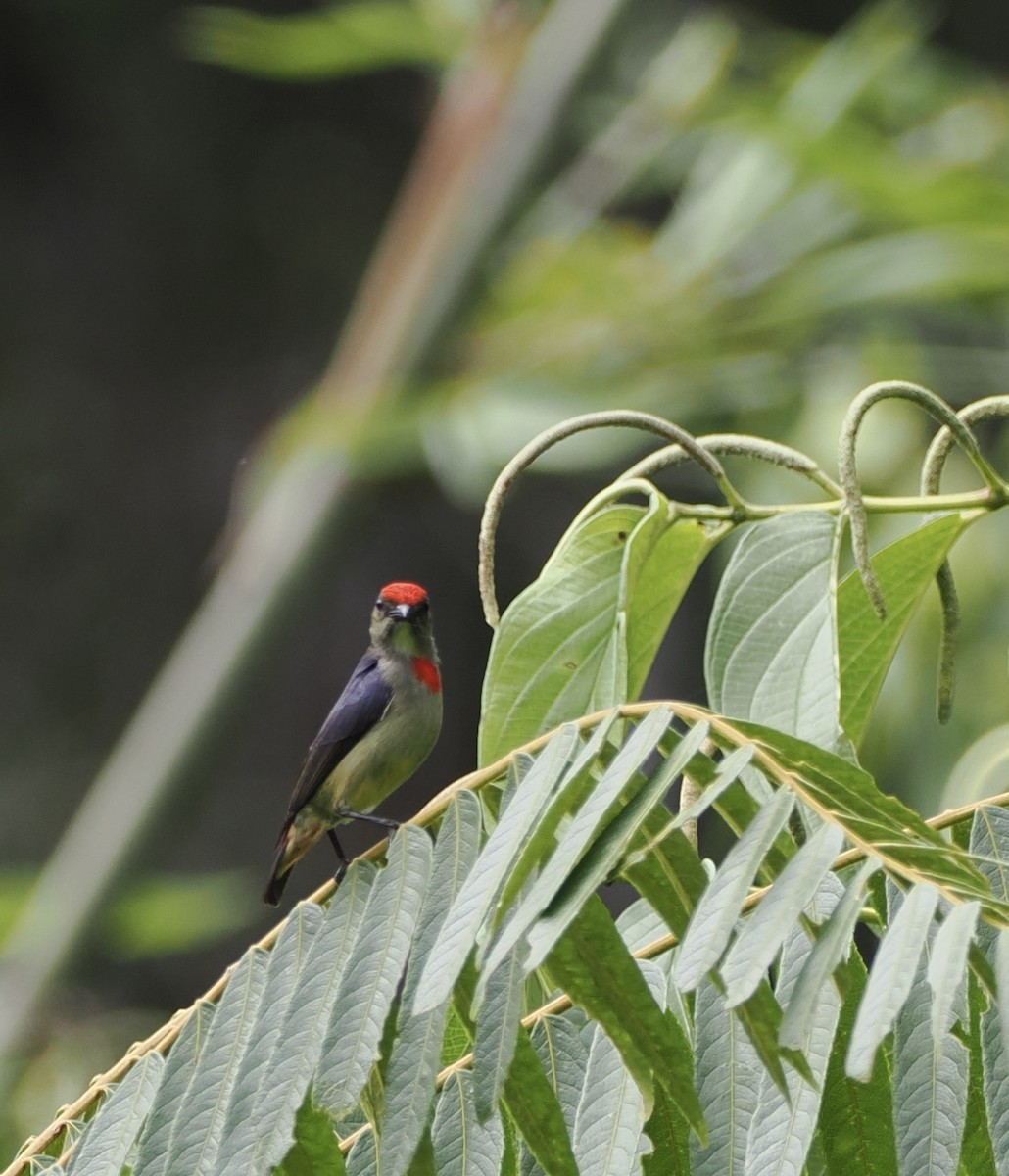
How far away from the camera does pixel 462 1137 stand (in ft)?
4.67

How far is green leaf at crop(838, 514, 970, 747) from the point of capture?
1.65 metres

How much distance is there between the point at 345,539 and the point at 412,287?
82 centimetres

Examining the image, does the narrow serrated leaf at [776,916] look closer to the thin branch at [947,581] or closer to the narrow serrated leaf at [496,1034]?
the narrow serrated leaf at [496,1034]

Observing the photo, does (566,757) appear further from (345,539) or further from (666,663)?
(666,663)

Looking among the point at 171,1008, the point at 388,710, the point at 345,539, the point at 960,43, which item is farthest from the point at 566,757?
the point at 960,43

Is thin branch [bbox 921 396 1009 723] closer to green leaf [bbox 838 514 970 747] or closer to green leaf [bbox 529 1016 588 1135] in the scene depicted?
green leaf [bbox 838 514 970 747]

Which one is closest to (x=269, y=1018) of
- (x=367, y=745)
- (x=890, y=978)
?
(x=890, y=978)

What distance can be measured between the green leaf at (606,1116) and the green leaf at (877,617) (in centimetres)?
55

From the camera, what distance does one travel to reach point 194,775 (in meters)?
4.70

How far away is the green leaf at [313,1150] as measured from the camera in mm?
1423

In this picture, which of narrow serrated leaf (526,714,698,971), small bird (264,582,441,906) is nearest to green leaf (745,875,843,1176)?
narrow serrated leaf (526,714,698,971)

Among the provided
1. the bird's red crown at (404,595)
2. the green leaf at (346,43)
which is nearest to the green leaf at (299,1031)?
the bird's red crown at (404,595)

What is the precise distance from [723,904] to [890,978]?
0.13 meters

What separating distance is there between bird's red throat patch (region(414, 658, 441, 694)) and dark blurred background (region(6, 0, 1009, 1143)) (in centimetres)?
607
